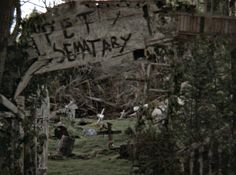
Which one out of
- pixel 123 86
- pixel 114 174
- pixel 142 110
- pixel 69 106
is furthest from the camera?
pixel 123 86

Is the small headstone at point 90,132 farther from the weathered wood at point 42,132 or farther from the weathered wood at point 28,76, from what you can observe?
the weathered wood at point 28,76

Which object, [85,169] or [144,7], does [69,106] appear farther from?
[144,7]

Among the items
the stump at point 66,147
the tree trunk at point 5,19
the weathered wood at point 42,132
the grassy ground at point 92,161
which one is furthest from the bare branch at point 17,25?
the stump at point 66,147

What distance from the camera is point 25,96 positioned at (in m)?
10.7

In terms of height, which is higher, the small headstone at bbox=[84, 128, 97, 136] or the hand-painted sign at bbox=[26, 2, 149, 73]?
the hand-painted sign at bbox=[26, 2, 149, 73]

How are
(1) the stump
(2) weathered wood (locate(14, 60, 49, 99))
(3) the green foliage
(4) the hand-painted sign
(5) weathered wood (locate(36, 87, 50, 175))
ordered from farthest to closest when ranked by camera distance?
(1) the stump
(5) weathered wood (locate(36, 87, 50, 175))
(3) the green foliage
(2) weathered wood (locate(14, 60, 49, 99))
(4) the hand-painted sign

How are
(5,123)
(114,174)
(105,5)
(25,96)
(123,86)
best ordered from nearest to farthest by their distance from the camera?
1. (105,5)
2. (5,123)
3. (25,96)
4. (114,174)
5. (123,86)

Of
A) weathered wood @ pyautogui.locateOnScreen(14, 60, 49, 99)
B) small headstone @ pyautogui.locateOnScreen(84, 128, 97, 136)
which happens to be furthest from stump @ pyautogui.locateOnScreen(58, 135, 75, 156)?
weathered wood @ pyautogui.locateOnScreen(14, 60, 49, 99)

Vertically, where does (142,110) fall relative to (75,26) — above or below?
below

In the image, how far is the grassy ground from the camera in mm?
13892

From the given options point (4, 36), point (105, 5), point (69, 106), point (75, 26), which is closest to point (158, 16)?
point (105, 5)

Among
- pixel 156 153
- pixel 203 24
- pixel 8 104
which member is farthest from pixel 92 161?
pixel 203 24

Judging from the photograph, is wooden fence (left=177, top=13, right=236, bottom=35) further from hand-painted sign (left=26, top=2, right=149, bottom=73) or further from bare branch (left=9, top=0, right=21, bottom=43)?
bare branch (left=9, top=0, right=21, bottom=43)

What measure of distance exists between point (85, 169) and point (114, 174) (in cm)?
116
